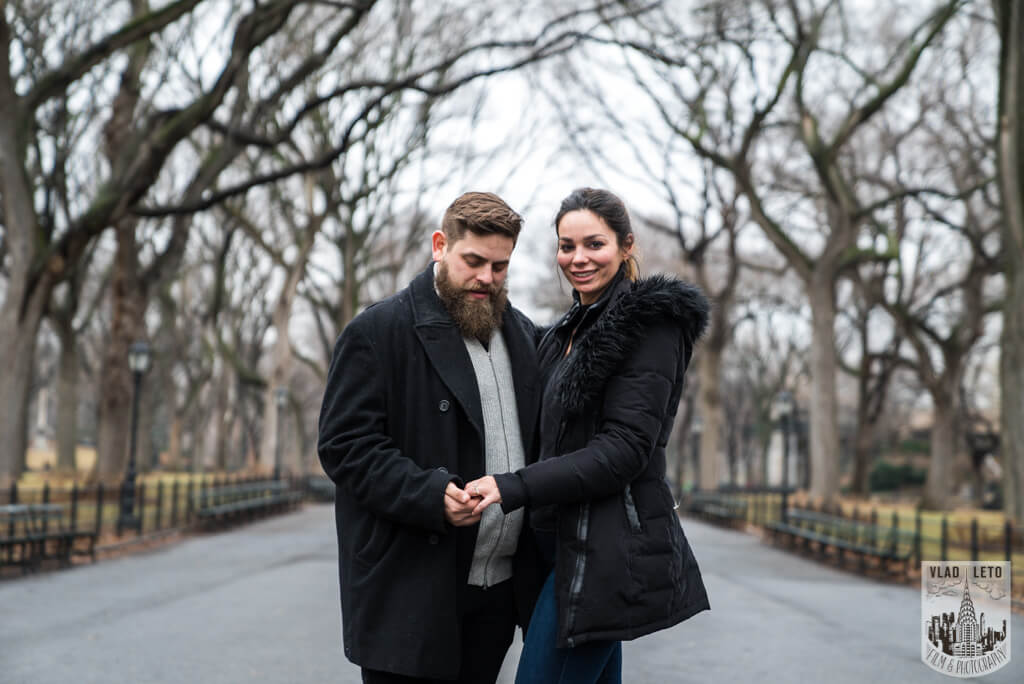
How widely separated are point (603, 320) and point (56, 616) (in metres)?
7.60

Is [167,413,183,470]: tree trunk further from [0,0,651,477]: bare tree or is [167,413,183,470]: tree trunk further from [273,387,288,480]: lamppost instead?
[0,0,651,477]: bare tree

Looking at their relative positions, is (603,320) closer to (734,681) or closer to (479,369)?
(479,369)

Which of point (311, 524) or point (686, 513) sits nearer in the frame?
point (311, 524)

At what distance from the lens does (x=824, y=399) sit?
22.5 meters

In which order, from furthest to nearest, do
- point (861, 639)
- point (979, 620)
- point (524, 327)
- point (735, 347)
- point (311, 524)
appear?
1. point (735, 347)
2. point (311, 524)
3. point (979, 620)
4. point (861, 639)
5. point (524, 327)

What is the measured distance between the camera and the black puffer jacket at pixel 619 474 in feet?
9.50

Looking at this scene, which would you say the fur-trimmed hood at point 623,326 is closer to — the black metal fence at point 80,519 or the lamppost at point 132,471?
the black metal fence at point 80,519

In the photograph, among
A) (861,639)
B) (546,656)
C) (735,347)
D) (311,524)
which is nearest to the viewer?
(546,656)

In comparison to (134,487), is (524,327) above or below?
above

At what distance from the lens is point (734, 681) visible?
6863mm

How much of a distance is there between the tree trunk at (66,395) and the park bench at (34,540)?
12.7 m

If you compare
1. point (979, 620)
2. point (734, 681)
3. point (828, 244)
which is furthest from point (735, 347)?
point (734, 681)

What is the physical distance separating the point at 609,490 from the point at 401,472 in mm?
565

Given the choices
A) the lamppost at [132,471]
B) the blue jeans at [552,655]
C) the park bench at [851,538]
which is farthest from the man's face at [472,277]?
the lamppost at [132,471]
